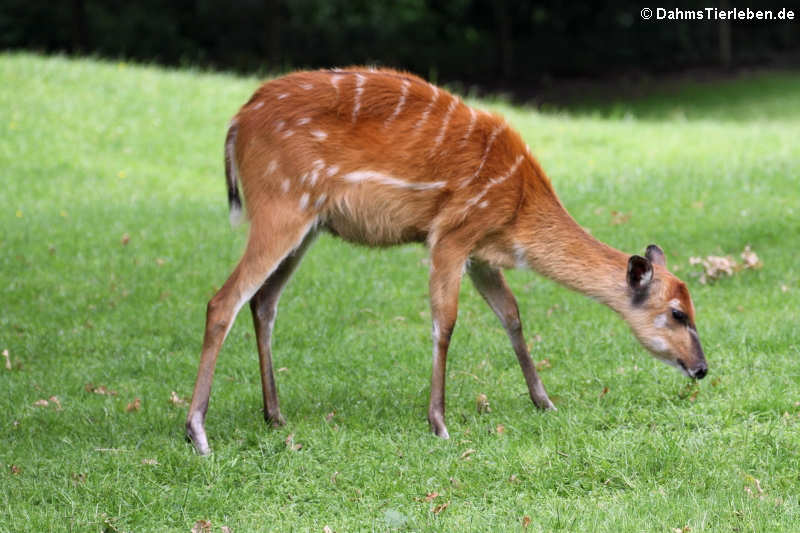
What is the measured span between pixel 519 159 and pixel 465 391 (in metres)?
1.37

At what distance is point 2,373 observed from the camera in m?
6.45

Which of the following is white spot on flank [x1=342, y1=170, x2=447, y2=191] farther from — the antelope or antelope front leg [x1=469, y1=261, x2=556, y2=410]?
antelope front leg [x1=469, y1=261, x2=556, y2=410]

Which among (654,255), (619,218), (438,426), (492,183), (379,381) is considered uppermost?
(492,183)

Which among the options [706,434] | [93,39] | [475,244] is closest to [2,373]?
[475,244]

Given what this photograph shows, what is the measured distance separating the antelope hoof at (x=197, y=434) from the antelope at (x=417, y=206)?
0.30 feet

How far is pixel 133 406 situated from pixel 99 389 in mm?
444

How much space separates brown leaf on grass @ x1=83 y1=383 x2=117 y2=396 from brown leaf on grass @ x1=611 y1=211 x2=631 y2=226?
198 inches

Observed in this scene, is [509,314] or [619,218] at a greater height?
[509,314]

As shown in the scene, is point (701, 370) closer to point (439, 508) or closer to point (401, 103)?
point (439, 508)

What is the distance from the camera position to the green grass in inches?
177

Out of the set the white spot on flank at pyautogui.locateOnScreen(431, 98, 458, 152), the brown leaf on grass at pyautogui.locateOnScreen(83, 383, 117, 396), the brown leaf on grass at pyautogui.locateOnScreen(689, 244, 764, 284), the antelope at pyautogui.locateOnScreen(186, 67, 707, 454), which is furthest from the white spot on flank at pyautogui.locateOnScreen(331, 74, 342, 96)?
the brown leaf on grass at pyautogui.locateOnScreen(689, 244, 764, 284)

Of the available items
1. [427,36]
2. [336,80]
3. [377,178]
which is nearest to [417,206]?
[377,178]

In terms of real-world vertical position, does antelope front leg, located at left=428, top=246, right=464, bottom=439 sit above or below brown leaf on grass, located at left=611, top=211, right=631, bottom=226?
above

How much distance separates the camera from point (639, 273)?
5340mm
